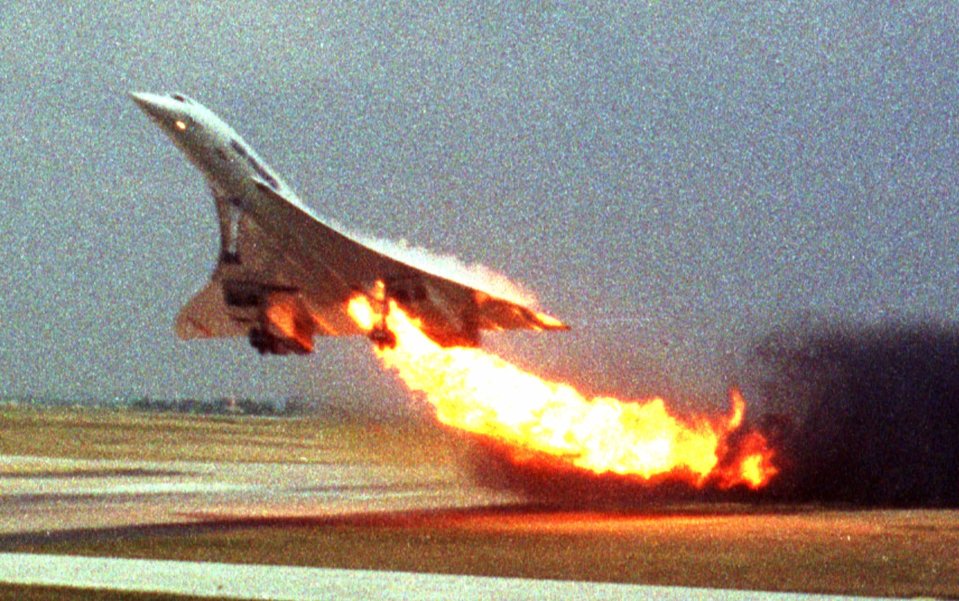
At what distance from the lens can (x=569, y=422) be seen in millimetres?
35312

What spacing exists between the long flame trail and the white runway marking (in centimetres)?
1645

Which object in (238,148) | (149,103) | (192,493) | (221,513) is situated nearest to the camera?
(149,103)

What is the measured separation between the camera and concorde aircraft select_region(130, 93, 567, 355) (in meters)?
30.9

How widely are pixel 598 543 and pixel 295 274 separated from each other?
13.5m

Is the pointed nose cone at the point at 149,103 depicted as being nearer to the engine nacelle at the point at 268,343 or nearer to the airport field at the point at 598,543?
the engine nacelle at the point at 268,343

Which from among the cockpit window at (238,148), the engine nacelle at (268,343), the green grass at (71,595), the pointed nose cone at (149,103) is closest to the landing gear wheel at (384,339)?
the engine nacelle at (268,343)

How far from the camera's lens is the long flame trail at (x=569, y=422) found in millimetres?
35406

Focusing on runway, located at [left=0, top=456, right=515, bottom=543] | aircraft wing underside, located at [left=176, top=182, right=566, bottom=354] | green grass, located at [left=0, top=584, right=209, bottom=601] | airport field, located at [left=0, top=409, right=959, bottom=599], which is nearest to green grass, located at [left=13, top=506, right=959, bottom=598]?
airport field, located at [left=0, top=409, right=959, bottom=599]

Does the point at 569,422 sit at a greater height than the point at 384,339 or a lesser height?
lesser

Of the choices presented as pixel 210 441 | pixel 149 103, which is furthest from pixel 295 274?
pixel 210 441

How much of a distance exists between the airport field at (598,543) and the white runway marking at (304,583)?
0.83 m

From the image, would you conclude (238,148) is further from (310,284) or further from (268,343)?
(268,343)

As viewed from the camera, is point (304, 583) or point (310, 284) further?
point (310, 284)

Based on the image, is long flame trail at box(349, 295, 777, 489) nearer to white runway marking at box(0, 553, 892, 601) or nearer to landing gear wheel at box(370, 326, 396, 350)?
landing gear wheel at box(370, 326, 396, 350)
